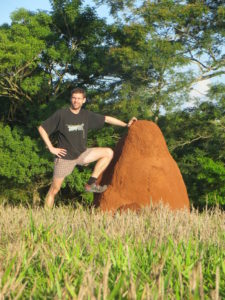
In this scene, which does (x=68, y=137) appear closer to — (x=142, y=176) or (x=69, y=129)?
(x=69, y=129)

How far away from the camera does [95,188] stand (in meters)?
7.74

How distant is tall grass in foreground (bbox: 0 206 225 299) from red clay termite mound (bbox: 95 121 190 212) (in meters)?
2.10

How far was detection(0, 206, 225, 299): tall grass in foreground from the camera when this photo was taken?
227cm

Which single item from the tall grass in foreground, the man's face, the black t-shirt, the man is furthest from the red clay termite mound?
the tall grass in foreground

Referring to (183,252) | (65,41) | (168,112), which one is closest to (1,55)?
(65,41)

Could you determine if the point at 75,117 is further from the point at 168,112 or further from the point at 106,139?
the point at 106,139

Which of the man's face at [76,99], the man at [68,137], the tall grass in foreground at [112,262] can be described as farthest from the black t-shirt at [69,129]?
the tall grass in foreground at [112,262]

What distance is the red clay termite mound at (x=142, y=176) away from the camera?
781 centimetres

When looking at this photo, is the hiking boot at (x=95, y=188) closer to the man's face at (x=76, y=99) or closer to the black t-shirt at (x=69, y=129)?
the black t-shirt at (x=69, y=129)

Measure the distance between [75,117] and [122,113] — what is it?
12896 mm

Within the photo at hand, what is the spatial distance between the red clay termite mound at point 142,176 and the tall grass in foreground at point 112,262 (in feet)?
6.87

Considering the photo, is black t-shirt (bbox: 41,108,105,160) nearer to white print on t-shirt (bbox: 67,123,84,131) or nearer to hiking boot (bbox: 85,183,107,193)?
white print on t-shirt (bbox: 67,123,84,131)

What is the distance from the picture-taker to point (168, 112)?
64.4 ft

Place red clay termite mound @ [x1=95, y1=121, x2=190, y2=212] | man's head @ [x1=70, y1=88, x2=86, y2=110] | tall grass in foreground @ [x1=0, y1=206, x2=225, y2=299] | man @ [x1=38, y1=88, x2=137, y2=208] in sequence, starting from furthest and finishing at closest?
red clay termite mound @ [x1=95, y1=121, x2=190, y2=212] < man @ [x1=38, y1=88, x2=137, y2=208] < man's head @ [x1=70, y1=88, x2=86, y2=110] < tall grass in foreground @ [x1=0, y1=206, x2=225, y2=299]
